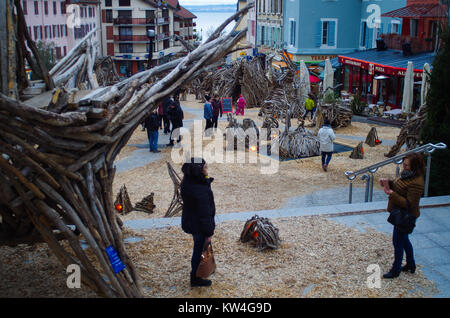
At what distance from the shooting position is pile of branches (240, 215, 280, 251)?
22.6 feet

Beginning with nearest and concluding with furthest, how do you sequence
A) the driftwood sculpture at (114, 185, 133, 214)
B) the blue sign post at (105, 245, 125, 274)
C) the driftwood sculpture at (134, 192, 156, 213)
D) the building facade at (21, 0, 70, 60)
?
the blue sign post at (105, 245, 125, 274) → the driftwood sculpture at (114, 185, 133, 214) → the driftwood sculpture at (134, 192, 156, 213) → the building facade at (21, 0, 70, 60)

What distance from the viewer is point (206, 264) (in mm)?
5949

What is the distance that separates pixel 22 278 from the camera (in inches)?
237

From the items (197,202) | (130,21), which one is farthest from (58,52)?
(197,202)

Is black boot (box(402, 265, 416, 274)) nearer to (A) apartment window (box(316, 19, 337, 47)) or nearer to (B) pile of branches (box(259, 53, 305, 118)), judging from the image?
(B) pile of branches (box(259, 53, 305, 118))

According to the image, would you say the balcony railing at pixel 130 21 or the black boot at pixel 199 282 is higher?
the balcony railing at pixel 130 21

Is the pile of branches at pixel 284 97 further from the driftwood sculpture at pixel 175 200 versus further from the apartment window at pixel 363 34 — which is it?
the apartment window at pixel 363 34

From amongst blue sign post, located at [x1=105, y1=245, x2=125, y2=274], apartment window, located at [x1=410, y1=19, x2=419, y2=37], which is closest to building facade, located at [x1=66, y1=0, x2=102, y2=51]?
apartment window, located at [x1=410, y1=19, x2=419, y2=37]

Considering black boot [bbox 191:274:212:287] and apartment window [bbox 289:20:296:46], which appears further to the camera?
apartment window [bbox 289:20:296:46]

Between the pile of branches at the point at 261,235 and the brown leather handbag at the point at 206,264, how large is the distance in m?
1.00

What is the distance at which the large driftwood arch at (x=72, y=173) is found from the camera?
181 inches

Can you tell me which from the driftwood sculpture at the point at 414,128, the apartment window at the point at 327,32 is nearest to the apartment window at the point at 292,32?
the apartment window at the point at 327,32

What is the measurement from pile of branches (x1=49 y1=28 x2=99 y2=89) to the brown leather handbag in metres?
2.57

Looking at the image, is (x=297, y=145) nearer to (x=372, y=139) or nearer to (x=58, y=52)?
(x=372, y=139)
